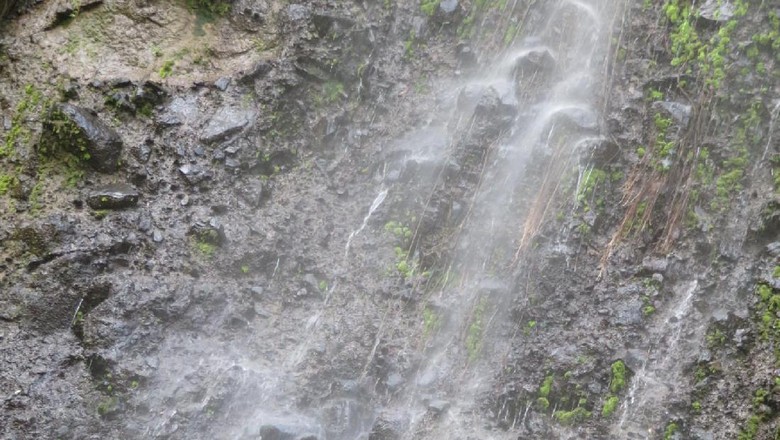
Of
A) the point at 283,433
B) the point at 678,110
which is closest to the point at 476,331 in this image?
the point at 283,433

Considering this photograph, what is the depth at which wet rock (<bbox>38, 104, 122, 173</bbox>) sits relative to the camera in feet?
22.9

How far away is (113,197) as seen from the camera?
6965 millimetres

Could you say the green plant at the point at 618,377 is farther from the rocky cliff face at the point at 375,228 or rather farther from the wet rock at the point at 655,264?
the wet rock at the point at 655,264

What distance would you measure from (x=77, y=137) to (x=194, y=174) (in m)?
1.35

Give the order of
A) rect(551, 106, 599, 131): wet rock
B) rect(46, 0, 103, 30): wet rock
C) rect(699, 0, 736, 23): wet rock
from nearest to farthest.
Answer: rect(699, 0, 736, 23): wet rock, rect(46, 0, 103, 30): wet rock, rect(551, 106, 599, 131): wet rock

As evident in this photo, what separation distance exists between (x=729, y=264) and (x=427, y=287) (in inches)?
130

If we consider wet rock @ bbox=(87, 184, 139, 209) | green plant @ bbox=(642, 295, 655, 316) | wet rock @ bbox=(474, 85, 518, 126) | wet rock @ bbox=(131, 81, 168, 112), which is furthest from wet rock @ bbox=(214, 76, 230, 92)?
green plant @ bbox=(642, 295, 655, 316)

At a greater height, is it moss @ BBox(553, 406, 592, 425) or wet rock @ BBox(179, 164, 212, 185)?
wet rock @ BBox(179, 164, 212, 185)

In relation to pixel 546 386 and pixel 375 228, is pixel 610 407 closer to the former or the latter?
pixel 546 386

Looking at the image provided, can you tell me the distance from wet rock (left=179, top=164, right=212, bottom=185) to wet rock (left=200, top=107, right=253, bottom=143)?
0.41 meters

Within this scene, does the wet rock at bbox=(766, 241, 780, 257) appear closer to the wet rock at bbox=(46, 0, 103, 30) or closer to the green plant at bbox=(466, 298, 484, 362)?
the green plant at bbox=(466, 298, 484, 362)

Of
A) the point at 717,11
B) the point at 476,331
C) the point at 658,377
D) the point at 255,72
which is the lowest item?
the point at 476,331

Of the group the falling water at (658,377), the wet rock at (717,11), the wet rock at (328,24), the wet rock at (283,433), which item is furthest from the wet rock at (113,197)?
the wet rock at (717,11)

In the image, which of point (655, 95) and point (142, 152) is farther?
point (655, 95)
